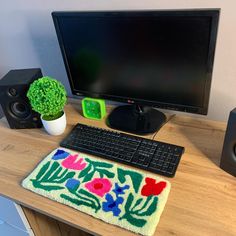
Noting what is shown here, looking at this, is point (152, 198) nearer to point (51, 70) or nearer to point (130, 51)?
point (130, 51)

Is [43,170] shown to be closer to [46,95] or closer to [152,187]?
[46,95]

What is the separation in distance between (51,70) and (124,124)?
0.53m

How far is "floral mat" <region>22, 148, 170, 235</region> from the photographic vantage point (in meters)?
0.67

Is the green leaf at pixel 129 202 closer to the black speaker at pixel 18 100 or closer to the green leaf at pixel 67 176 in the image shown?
the green leaf at pixel 67 176

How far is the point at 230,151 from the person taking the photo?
2.46ft

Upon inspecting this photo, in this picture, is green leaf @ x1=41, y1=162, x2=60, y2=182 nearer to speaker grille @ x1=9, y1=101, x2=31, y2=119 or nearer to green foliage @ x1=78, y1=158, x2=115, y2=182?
green foliage @ x1=78, y1=158, x2=115, y2=182

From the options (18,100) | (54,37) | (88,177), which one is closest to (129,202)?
(88,177)

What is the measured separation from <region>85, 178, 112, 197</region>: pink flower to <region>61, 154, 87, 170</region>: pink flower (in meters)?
0.08

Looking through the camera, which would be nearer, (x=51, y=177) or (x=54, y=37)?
(x=51, y=177)

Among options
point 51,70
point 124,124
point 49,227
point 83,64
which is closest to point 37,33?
point 51,70

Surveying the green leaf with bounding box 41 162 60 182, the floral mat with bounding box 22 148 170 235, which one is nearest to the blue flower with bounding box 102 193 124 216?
the floral mat with bounding box 22 148 170 235

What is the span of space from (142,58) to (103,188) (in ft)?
1.47

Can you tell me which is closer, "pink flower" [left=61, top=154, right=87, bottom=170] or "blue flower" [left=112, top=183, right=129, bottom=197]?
"blue flower" [left=112, top=183, right=129, bottom=197]

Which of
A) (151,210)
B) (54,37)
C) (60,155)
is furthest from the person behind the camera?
(54,37)
